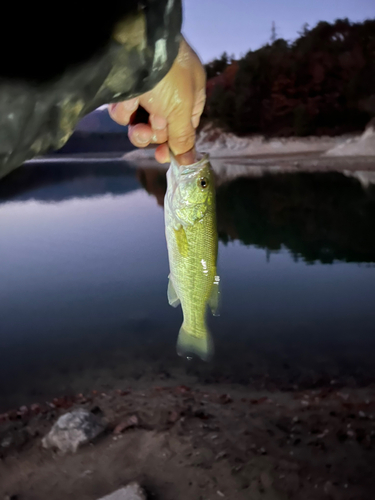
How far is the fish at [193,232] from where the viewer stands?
71.9 inches

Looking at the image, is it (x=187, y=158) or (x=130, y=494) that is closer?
(x=187, y=158)

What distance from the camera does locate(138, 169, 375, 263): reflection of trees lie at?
472 inches

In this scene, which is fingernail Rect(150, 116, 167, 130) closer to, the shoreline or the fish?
the fish

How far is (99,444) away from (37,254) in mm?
10495

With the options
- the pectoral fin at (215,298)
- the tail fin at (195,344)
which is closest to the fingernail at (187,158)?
the pectoral fin at (215,298)

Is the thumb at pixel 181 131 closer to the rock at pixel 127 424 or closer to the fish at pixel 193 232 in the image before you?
the fish at pixel 193 232

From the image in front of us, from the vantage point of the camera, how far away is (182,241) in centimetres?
190

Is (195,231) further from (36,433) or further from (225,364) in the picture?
(225,364)

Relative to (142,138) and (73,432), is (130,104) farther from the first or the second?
(73,432)

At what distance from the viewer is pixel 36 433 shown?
153 inches

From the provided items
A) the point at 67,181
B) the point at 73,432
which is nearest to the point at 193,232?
the point at 73,432

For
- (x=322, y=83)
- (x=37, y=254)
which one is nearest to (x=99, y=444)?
(x=37, y=254)

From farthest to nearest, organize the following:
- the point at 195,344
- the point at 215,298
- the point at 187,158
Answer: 1. the point at 195,344
2. the point at 215,298
3. the point at 187,158

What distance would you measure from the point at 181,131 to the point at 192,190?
1.02ft
